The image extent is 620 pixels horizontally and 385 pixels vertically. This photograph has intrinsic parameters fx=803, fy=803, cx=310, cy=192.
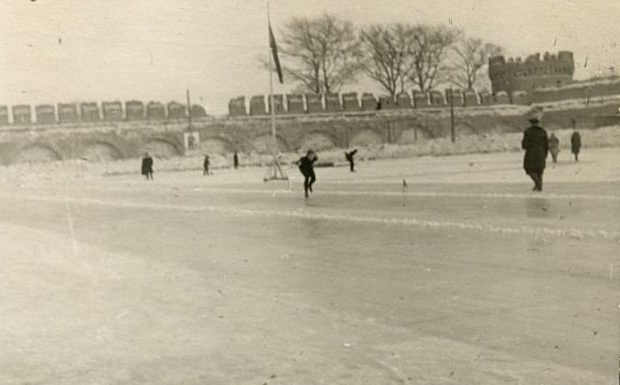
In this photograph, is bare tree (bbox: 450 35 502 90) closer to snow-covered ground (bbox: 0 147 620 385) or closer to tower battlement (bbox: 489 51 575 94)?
tower battlement (bbox: 489 51 575 94)

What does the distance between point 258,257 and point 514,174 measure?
1162 cm

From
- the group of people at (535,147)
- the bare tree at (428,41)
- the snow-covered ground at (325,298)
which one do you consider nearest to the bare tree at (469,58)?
the bare tree at (428,41)

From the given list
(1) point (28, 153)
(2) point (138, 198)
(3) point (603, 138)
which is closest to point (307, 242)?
(2) point (138, 198)

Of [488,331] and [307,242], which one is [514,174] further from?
[488,331]

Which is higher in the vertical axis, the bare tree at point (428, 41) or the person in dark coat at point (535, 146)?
the bare tree at point (428, 41)

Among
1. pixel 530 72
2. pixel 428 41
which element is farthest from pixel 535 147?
pixel 530 72

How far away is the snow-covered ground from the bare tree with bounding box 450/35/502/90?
1275 cm

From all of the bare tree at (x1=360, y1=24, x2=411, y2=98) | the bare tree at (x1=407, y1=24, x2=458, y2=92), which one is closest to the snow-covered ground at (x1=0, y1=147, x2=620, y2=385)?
the bare tree at (x1=407, y1=24, x2=458, y2=92)

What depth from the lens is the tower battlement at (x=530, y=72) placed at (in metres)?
27.7

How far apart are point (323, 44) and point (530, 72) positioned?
610 inches

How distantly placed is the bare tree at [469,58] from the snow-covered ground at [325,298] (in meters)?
12.7

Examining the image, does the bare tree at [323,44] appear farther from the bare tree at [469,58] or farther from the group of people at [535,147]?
the group of people at [535,147]

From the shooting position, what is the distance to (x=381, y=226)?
372 inches

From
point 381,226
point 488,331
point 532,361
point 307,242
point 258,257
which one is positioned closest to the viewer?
point 532,361
